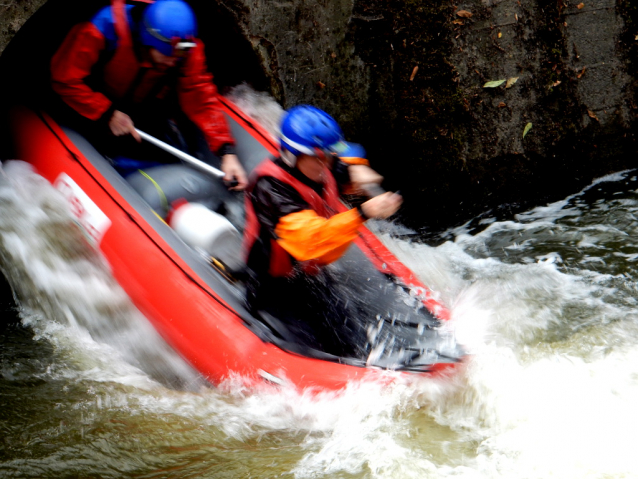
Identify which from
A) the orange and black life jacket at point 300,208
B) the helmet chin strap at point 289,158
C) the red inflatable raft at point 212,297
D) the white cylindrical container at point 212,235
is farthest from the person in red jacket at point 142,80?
the helmet chin strap at point 289,158

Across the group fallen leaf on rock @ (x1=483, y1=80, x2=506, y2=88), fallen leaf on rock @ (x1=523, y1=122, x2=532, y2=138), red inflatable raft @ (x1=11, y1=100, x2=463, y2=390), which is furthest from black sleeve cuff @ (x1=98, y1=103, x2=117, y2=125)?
fallen leaf on rock @ (x1=523, y1=122, x2=532, y2=138)

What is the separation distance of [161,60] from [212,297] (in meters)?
1.31

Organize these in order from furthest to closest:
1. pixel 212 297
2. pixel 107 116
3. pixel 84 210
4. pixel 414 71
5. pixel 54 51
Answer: pixel 414 71
pixel 54 51
pixel 107 116
pixel 84 210
pixel 212 297

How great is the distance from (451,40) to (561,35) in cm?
86

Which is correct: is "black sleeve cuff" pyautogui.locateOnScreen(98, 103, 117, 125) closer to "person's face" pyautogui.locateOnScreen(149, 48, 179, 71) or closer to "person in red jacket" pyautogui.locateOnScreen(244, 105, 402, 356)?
"person's face" pyautogui.locateOnScreen(149, 48, 179, 71)

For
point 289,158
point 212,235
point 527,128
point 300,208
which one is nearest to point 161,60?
point 212,235

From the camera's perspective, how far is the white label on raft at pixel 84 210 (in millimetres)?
3012

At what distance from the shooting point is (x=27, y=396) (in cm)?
275

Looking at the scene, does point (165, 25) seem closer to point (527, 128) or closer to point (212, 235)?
point (212, 235)

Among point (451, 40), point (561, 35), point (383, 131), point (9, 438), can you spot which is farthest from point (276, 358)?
point (561, 35)

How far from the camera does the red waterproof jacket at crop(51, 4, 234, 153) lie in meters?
3.10

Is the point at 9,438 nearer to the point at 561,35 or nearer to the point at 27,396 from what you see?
the point at 27,396

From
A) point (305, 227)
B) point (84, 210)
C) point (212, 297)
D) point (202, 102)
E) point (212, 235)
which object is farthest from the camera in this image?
point (202, 102)

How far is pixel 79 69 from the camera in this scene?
317cm
